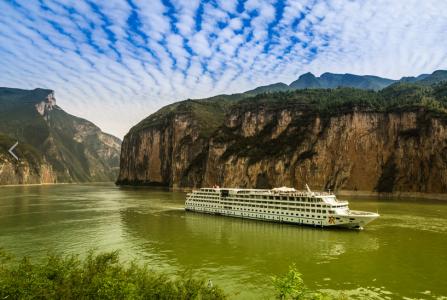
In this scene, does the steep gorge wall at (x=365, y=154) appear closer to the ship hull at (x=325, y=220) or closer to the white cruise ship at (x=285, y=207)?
the white cruise ship at (x=285, y=207)

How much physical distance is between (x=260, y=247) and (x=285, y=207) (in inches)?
900

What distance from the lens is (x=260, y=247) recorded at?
53.1 meters

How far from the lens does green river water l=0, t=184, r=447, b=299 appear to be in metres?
36.8

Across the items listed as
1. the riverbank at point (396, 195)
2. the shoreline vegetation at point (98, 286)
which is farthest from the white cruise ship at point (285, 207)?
the riverbank at point (396, 195)

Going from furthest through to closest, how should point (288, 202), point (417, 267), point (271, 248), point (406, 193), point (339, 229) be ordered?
point (406, 193) → point (288, 202) → point (339, 229) → point (271, 248) → point (417, 267)

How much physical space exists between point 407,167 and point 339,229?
119m

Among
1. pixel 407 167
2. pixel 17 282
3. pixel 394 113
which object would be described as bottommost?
pixel 17 282

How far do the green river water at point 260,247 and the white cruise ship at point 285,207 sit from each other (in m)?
2.27

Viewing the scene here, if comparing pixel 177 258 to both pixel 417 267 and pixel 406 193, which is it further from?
pixel 406 193

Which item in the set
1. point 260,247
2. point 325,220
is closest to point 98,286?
point 260,247

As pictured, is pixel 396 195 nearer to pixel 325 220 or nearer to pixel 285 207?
pixel 285 207

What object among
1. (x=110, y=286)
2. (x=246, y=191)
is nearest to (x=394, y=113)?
(x=246, y=191)

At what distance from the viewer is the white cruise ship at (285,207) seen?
67.7 metres

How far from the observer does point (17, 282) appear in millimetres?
21922
